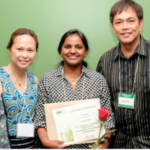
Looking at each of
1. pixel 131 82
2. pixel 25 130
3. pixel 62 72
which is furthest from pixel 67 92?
pixel 131 82

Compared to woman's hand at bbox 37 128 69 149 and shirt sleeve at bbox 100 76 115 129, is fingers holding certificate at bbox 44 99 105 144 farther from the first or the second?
shirt sleeve at bbox 100 76 115 129

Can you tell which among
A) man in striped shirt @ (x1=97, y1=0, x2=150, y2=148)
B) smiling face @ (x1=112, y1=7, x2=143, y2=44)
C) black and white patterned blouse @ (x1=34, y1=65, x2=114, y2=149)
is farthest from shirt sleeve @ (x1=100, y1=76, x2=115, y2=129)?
smiling face @ (x1=112, y1=7, x2=143, y2=44)

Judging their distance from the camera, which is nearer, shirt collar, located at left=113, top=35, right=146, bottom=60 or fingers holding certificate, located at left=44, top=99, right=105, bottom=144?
fingers holding certificate, located at left=44, top=99, right=105, bottom=144

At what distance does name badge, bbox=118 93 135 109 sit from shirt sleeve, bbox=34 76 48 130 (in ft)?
2.14

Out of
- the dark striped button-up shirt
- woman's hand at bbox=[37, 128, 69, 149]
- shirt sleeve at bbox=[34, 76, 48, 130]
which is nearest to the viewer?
woman's hand at bbox=[37, 128, 69, 149]

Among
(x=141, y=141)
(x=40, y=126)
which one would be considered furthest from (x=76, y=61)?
(x=141, y=141)

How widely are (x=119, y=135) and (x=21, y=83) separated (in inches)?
39.7

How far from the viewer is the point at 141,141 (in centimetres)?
165

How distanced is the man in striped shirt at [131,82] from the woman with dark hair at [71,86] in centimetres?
14

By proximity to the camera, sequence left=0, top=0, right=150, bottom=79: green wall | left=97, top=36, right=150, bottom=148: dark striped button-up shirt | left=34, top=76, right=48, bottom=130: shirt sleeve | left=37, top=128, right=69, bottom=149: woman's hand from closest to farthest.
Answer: left=37, top=128, right=69, bottom=149: woman's hand < left=34, top=76, right=48, bottom=130: shirt sleeve < left=97, top=36, right=150, bottom=148: dark striped button-up shirt < left=0, top=0, right=150, bottom=79: green wall

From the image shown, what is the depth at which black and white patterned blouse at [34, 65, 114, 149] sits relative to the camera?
1549 millimetres

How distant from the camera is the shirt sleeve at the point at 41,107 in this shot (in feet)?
5.02

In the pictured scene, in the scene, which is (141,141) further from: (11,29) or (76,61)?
(11,29)

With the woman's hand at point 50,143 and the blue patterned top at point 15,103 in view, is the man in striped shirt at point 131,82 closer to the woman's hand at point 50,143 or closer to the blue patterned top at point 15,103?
the woman's hand at point 50,143
